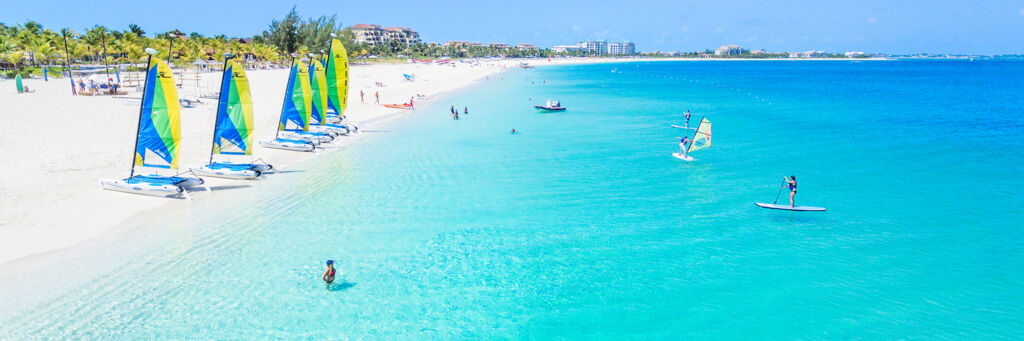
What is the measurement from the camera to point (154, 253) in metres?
18.7

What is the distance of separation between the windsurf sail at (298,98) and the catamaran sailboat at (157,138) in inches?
437

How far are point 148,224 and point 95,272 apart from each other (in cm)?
422

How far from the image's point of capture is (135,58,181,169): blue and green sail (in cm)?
2284

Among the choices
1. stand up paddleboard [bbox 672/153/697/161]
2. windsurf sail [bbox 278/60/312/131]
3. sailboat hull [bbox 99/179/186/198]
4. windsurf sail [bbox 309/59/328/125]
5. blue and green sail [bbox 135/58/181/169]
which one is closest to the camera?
blue and green sail [bbox 135/58/181/169]

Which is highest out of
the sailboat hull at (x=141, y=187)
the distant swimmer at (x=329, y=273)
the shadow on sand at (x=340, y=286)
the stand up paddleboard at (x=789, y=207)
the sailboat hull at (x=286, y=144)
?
the sailboat hull at (x=286, y=144)

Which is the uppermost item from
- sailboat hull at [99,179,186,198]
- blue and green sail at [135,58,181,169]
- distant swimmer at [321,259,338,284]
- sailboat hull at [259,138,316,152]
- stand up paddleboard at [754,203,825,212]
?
blue and green sail at [135,58,181,169]

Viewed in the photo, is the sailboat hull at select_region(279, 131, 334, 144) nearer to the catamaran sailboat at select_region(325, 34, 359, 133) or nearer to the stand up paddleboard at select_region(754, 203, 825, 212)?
the catamaran sailboat at select_region(325, 34, 359, 133)

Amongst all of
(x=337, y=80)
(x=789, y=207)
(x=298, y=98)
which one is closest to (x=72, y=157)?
(x=298, y=98)

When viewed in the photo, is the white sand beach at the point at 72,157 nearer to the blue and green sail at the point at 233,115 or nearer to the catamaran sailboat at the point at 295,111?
the catamaran sailboat at the point at 295,111

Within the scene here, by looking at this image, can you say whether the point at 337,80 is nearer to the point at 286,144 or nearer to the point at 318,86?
the point at 318,86

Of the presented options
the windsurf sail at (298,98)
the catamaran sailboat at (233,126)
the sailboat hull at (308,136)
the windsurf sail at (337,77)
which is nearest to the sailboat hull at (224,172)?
the catamaran sailboat at (233,126)

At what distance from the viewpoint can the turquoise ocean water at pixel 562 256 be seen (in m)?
15.1

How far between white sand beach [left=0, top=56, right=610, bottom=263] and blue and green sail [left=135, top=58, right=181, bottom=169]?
5.73 feet

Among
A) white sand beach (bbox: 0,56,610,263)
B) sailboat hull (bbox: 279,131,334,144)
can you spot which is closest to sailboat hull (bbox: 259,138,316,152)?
white sand beach (bbox: 0,56,610,263)
